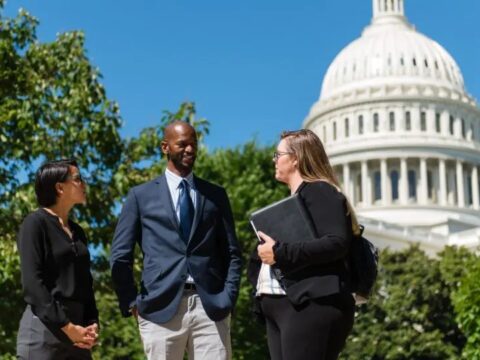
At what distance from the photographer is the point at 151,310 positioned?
20.4ft

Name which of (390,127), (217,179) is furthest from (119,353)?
(390,127)

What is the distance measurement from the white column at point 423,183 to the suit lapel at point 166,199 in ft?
284

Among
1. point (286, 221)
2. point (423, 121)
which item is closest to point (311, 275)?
point (286, 221)

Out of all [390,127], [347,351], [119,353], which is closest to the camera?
[119,353]

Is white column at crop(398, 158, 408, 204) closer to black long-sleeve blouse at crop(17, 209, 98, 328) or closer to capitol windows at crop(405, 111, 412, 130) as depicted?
capitol windows at crop(405, 111, 412, 130)

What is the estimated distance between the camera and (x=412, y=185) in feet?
309

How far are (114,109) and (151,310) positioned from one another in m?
15.2

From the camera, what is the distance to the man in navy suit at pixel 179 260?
6211 mm

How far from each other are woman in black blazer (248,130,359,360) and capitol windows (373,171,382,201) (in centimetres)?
8858

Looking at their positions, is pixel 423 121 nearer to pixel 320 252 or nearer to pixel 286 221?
pixel 286 221

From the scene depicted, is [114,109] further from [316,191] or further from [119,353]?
[316,191]

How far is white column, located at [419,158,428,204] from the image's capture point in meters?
91.5

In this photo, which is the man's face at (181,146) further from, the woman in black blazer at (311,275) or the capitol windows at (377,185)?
the capitol windows at (377,185)

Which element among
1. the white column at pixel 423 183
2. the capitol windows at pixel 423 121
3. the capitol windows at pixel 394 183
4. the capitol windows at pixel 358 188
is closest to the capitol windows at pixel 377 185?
the capitol windows at pixel 394 183
